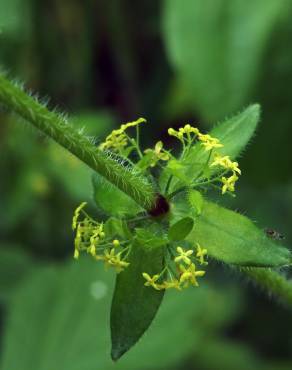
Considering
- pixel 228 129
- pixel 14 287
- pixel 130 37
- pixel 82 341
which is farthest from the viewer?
pixel 130 37

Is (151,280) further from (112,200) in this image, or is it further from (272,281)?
(272,281)

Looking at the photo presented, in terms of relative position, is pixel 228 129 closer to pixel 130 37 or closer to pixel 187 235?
pixel 187 235

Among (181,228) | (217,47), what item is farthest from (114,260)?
(217,47)

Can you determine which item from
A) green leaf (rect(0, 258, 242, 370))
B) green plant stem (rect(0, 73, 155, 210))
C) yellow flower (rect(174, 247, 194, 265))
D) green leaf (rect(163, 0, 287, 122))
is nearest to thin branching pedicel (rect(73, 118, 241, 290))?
yellow flower (rect(174, 247, 194, 265))

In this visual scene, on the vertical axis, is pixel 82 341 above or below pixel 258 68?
below

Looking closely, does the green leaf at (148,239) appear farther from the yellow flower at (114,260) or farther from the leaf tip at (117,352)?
the leaf tip at (117,352)

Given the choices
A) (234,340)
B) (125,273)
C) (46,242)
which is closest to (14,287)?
(46,242)
